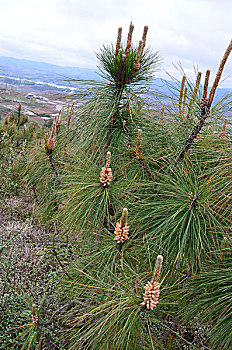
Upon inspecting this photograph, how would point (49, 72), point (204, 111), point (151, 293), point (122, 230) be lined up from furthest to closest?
1. point (49, 72)
2. point (204, 111)
3. point (122, 230)
4. point (151, 293)

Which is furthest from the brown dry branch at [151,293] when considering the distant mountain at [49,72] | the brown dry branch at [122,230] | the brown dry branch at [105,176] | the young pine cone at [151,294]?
the distant mountain at [49,72]

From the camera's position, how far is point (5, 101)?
24766 millimetres

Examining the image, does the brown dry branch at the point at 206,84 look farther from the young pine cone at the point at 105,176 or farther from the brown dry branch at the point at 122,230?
the brown dry branch at the point at 122,230

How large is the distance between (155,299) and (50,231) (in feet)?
11.8

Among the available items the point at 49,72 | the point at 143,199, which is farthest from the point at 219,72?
the point at 49,72

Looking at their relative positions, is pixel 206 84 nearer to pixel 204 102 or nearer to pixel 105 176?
pixel 204 102

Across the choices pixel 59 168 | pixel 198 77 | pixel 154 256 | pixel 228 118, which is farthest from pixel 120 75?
pixel 154 256

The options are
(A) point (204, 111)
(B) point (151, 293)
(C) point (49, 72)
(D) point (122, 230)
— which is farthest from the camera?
(C) point (49, 72)

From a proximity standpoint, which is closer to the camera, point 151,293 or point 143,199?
point 151,293

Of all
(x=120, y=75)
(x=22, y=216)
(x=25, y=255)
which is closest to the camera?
(x=120, y=75)

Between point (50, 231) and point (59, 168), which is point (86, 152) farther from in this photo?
point (50, 231)

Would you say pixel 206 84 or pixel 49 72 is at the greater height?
pixel 49 72

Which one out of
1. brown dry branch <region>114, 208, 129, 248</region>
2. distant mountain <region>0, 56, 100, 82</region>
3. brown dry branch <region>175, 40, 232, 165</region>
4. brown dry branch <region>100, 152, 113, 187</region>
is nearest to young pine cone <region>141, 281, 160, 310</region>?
brown dry branch <region>114, 208, 129, 248</region>

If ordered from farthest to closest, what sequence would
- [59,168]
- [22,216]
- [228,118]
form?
[22,216], [59,168], [228,118]
